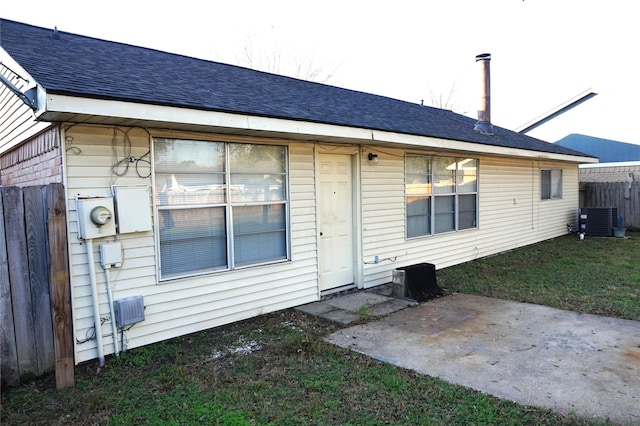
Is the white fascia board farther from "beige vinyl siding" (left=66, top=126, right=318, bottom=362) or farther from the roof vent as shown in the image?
the roof vent

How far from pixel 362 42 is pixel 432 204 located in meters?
20.1

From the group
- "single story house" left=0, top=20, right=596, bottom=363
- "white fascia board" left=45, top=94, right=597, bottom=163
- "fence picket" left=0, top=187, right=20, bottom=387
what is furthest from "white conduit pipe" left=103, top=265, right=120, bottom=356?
"white fascia board" left=45, top=94, right=597, bottom=163

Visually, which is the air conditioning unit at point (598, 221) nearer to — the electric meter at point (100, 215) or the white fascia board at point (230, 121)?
the white fascia board at point (230, 121)

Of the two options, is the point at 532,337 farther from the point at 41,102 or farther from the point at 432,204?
the point at 41,102

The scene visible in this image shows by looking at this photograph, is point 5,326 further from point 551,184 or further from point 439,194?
point 551,184

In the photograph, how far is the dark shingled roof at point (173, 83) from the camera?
13.4 ft

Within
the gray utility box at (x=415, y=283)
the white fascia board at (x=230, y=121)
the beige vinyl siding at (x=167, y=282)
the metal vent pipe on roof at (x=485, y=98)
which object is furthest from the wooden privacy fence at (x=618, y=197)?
the beige vinyl siding at (x=167, y=282)

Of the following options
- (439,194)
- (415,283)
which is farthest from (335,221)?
(439,194)

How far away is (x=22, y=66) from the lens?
385 centimetres

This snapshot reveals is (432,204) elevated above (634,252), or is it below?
above

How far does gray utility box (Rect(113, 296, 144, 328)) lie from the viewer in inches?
168

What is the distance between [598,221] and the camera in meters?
12.8

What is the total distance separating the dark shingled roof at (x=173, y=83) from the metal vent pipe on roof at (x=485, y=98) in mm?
2947

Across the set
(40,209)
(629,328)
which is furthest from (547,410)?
(40,209)
